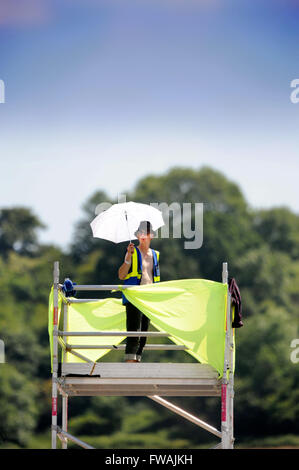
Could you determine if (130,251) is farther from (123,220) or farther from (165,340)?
(165,340)

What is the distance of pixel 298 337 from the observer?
98312 millimetres

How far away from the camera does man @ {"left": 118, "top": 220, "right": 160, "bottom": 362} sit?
59.1 feet

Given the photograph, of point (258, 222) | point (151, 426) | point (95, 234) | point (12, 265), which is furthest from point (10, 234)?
point (95, 234)

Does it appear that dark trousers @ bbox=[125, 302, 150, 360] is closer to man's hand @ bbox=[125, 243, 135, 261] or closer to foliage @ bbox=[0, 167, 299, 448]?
man's hand @ bbox=[125, 243, 135, 261]

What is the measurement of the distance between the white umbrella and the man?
0.88 metres

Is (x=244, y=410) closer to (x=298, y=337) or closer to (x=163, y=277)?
(x=298, y=337)

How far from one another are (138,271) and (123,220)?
1.44 metres

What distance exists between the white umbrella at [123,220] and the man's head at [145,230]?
2.53 feet

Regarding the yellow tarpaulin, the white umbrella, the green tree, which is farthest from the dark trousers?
the green tree

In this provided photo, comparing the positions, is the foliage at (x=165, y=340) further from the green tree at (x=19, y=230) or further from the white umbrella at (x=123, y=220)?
the white umbrella at (x=123, y=220)

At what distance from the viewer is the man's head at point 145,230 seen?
711 inches

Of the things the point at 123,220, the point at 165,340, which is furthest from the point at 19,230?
the point at 123,220
